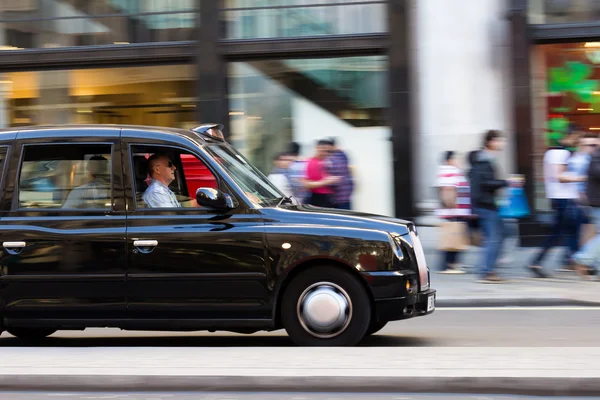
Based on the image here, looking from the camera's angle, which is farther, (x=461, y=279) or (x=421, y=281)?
(x=461, y=279)

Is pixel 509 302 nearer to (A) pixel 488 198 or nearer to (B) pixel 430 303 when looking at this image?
(A) pixel 488 198

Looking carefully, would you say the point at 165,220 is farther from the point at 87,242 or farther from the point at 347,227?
the point at 347,227

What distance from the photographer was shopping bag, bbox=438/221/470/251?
12.7 metres

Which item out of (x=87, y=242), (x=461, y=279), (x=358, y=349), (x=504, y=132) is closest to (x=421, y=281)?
(x=358, y=349)

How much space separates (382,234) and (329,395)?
74.6 inches

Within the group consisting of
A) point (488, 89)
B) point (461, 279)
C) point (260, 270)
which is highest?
point (488, 89)

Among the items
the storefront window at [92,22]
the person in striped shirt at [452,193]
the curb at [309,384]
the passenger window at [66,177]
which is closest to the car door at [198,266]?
the passenger window at [66,177]

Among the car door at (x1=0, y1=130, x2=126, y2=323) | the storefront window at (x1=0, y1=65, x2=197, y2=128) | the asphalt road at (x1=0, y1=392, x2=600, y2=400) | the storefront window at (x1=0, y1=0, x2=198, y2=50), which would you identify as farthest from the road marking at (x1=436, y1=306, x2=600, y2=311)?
the storefront window at (x1=0, y1=0, x2=198, y2=50)

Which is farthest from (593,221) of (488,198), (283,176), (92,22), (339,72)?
(92,22)

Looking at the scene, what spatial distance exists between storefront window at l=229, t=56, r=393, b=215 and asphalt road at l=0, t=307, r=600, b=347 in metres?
6.10

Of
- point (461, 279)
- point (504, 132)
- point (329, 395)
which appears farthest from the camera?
point (504, 132)

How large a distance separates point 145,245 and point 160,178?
534mm

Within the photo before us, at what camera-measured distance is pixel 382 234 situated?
282 inches

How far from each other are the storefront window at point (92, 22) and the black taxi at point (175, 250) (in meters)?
8.56
